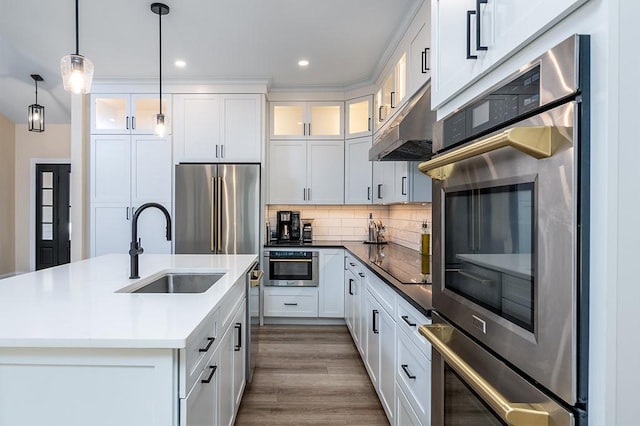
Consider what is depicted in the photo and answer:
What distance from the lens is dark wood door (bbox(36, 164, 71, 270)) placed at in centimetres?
627

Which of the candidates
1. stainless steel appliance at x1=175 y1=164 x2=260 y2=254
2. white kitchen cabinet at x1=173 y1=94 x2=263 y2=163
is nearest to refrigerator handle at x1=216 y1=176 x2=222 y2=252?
stainless steel appliance at x1=175 y1=164 x2=260 y2=254

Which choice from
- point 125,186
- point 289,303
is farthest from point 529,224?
point 125,186

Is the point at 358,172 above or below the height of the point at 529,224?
above

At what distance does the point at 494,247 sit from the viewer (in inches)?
32.9

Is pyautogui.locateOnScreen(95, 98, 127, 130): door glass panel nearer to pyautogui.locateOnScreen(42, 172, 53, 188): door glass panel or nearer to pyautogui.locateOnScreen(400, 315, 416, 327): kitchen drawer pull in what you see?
pyautogui.locateOnScreen(42, 172, 53, 188): door glass panel

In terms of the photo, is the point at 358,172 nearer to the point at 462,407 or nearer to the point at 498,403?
the point at 462,407

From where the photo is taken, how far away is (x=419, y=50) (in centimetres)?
251

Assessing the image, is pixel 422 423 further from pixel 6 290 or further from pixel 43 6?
pixel 43 6

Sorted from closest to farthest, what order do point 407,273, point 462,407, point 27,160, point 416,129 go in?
point 462,407, point 416,129, point 407,273, point 27,160

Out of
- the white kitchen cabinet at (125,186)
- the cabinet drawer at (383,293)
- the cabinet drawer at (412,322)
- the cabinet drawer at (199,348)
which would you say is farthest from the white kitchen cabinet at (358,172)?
the cabinet drawer at (199,348)

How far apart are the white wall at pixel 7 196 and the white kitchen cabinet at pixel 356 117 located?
5.58 meters

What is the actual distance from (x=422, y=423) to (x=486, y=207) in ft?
3.38

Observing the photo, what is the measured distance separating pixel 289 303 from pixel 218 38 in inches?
109

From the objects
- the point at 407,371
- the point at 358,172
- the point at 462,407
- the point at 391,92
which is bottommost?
the point at 407,371
